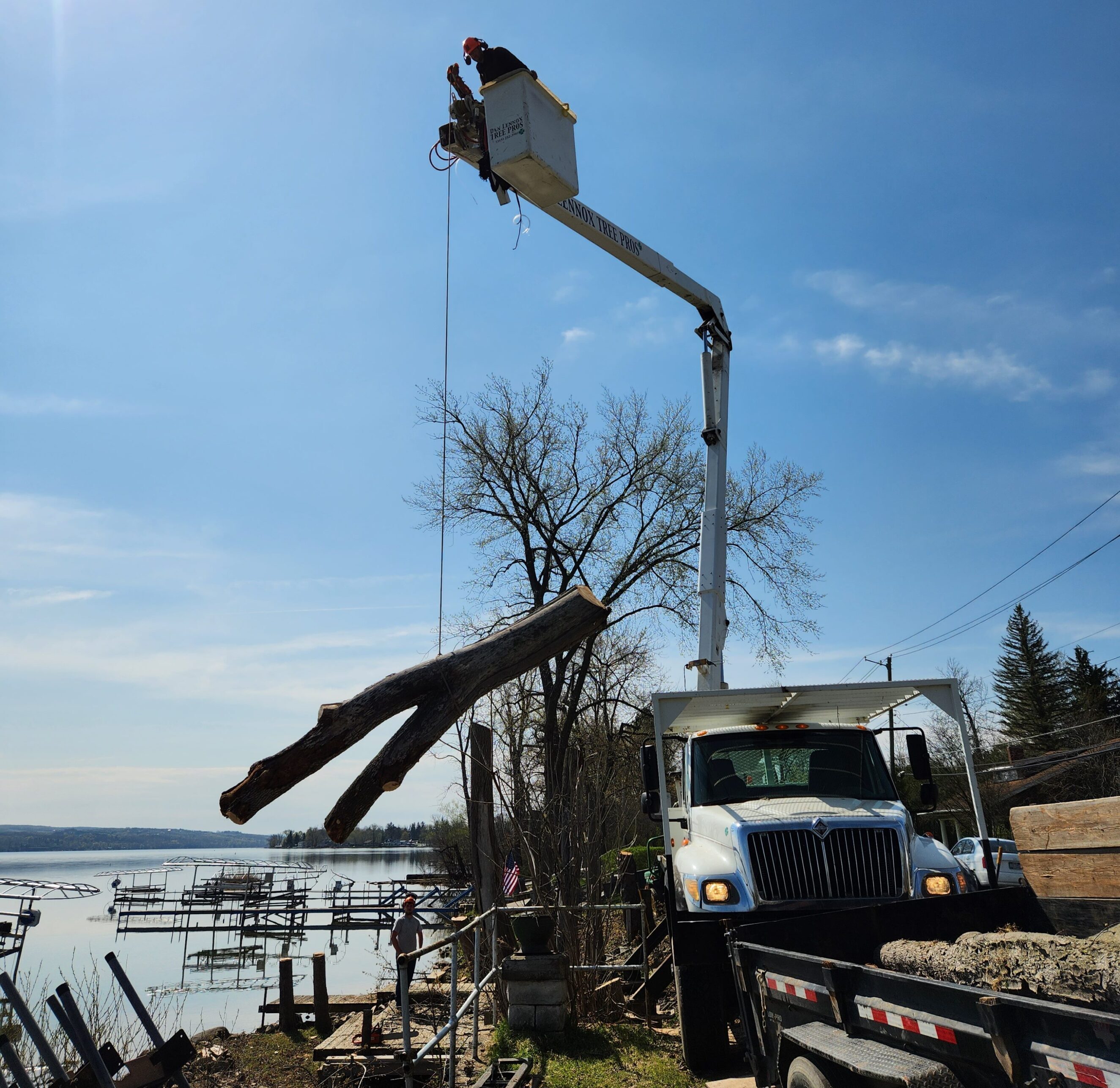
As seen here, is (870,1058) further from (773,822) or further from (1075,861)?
(773,822)

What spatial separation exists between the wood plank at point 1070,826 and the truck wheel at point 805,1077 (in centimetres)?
185

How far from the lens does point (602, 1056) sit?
8.58 meters

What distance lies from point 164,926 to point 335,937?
502 inches

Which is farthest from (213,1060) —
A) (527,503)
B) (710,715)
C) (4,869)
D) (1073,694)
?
(4,869)

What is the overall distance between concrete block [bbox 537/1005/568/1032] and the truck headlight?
331 cm

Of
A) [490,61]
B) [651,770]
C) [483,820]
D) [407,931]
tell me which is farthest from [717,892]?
[407,931]

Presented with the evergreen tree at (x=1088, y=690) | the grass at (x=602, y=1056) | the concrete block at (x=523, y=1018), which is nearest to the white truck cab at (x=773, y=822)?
the grass at (x=602, y=1056)

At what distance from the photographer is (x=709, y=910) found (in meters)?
6.88

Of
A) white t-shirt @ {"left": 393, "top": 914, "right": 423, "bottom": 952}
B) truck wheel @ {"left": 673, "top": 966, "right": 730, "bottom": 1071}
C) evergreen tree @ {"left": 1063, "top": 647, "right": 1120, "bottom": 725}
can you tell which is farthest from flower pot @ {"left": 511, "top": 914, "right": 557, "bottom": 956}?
Result: evergreen tree @ {"left": 1063, "top": 647, "right": 1120, "bottom": 725}

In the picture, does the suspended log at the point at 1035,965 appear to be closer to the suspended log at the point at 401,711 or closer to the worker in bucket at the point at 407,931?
the suspended log at the point at 401,711

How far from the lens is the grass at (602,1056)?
770cm

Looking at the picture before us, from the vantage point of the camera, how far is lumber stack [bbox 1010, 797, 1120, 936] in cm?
478

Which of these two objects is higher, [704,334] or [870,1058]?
[704,334]

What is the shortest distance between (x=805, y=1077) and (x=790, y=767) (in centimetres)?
402
